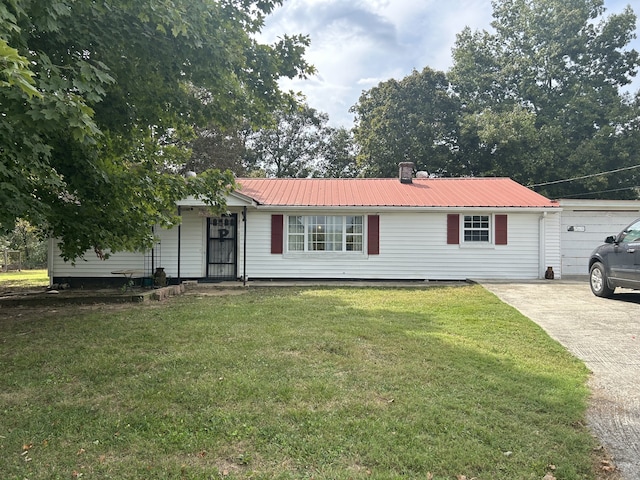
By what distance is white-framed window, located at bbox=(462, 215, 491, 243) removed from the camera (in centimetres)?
1291

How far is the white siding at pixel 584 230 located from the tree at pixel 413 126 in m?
13.4

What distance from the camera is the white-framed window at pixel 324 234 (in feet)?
42.5

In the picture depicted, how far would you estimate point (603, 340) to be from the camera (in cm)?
561

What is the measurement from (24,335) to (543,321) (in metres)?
8.16

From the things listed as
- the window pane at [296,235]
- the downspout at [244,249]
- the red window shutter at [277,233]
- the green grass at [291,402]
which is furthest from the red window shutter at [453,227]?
the green grass at [291,402]

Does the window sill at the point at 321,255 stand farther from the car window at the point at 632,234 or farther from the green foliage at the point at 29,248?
the green foliage at the point at 29,248

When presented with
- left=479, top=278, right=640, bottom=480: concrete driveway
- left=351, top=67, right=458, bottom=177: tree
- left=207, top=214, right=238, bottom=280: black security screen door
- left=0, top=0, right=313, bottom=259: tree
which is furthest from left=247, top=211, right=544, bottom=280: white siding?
left=351, top=67, right=458, bottom=177: tree

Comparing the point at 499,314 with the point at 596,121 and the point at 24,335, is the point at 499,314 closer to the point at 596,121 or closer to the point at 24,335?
the point at 24,335

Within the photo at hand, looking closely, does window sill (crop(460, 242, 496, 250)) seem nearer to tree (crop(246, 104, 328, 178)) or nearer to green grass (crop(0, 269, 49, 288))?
green grass (crop(0, 269, 49, 288))

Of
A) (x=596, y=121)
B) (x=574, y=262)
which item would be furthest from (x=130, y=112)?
(x=596, y=121)

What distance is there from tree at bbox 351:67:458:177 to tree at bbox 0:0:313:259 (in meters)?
19.3

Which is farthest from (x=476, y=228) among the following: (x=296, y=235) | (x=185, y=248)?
(x=185, y=248)

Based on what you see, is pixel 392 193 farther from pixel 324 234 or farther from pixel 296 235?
pixel 296 235

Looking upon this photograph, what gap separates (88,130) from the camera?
3.38 metres
